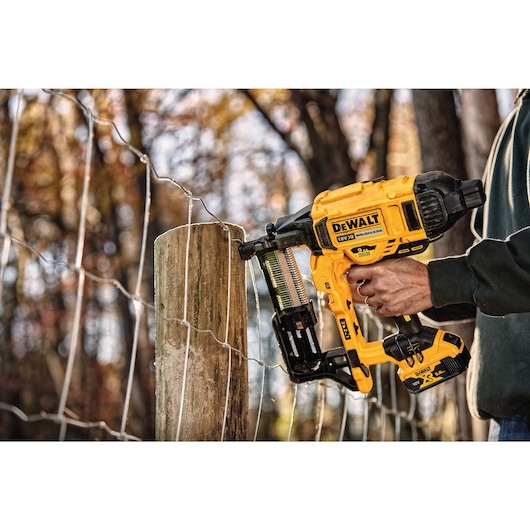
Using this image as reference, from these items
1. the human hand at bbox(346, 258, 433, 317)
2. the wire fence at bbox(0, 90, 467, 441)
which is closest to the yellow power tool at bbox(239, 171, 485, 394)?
the human hand at bbox(346, 258, 433, 317)

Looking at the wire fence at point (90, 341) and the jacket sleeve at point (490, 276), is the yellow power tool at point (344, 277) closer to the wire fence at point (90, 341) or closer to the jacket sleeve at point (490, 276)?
the jacket sleeve at point (490, 276)

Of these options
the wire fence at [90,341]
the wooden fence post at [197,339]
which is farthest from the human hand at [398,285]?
the wire fence at [90,341]

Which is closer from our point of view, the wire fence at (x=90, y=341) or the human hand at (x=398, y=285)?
the human hand at (x=398, y=285)

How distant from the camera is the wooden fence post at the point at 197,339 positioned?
4.29 ft

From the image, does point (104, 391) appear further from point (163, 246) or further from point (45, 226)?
point (163, 246)

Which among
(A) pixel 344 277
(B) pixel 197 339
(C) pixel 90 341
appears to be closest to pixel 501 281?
(A) pixel 344 277

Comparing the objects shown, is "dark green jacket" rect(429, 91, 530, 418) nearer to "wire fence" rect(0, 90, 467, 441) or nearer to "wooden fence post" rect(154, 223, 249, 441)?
"wooden fence post" rect(154, 223, 249, 441)

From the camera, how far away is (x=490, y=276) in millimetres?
1315

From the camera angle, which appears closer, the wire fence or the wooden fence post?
the wooden fence post

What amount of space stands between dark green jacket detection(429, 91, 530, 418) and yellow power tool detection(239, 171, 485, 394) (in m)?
0.10

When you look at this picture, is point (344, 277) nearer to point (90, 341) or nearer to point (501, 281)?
point (501, 281)

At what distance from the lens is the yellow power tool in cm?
133

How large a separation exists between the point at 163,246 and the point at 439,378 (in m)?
0.71
